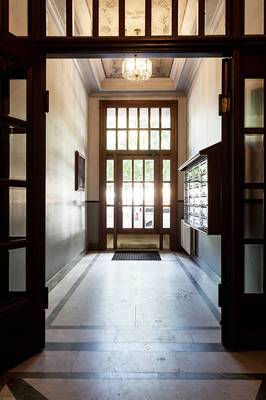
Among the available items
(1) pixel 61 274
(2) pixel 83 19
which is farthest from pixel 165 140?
(2) pixel 83 19

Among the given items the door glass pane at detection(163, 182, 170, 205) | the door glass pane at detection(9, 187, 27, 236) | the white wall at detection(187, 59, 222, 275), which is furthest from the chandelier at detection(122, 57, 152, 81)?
the door glass pane at detection(9, 187, 27, 236)

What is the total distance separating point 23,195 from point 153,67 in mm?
5044

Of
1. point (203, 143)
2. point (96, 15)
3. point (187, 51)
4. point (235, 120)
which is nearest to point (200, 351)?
point (235, 120)

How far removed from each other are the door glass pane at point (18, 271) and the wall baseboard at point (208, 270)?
103 inches

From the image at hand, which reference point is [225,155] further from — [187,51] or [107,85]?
[107,85]

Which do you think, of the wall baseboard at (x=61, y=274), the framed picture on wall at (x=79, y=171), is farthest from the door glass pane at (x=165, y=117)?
the wall baseboard at (x=61, y=274)

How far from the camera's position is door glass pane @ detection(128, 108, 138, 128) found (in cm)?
720

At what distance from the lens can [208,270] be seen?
4641 millimetres

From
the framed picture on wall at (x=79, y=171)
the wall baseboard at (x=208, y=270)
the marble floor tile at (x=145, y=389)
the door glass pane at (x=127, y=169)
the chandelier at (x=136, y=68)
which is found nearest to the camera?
the marble floor tile at (x=145, y=389)

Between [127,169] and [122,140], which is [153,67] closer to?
[122,140]

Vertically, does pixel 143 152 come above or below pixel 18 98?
above

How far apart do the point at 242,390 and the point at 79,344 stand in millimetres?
1147

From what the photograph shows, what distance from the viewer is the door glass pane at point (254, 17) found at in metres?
2.28

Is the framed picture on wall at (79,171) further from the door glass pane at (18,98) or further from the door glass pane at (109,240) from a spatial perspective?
the door glass pane at (18,98)
